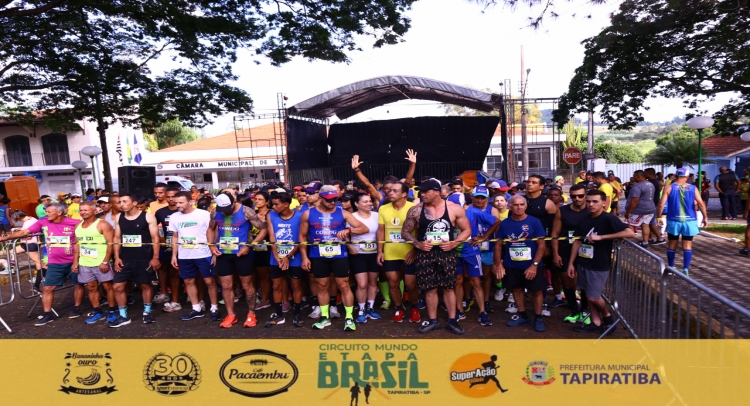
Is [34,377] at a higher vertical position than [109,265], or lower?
lower

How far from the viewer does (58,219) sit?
593 centimetres

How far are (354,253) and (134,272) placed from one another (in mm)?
2964

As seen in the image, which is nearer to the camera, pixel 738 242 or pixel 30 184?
pixel 738 242

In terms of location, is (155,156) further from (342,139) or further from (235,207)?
(235,207)

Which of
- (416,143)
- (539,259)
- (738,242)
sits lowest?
(738,242)

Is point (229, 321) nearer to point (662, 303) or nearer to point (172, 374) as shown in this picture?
point (172, 374)

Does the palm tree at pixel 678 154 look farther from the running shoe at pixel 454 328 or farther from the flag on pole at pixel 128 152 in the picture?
the flag on pole at pixel 128 152

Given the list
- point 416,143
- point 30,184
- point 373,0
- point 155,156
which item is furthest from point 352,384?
point 155,156

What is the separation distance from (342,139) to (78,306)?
15.0m

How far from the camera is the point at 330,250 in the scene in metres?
5.20

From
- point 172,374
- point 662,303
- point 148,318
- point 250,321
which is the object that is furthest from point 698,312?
point 148,318

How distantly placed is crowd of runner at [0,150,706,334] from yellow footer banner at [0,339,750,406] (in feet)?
2.90

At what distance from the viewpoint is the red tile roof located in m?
27.6

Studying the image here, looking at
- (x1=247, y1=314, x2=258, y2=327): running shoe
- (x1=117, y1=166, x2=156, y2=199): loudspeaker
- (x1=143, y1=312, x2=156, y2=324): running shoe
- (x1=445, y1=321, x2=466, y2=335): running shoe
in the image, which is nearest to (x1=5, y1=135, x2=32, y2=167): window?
(x1=117, y1=166, x2=156, y2=199): loudspeaker
